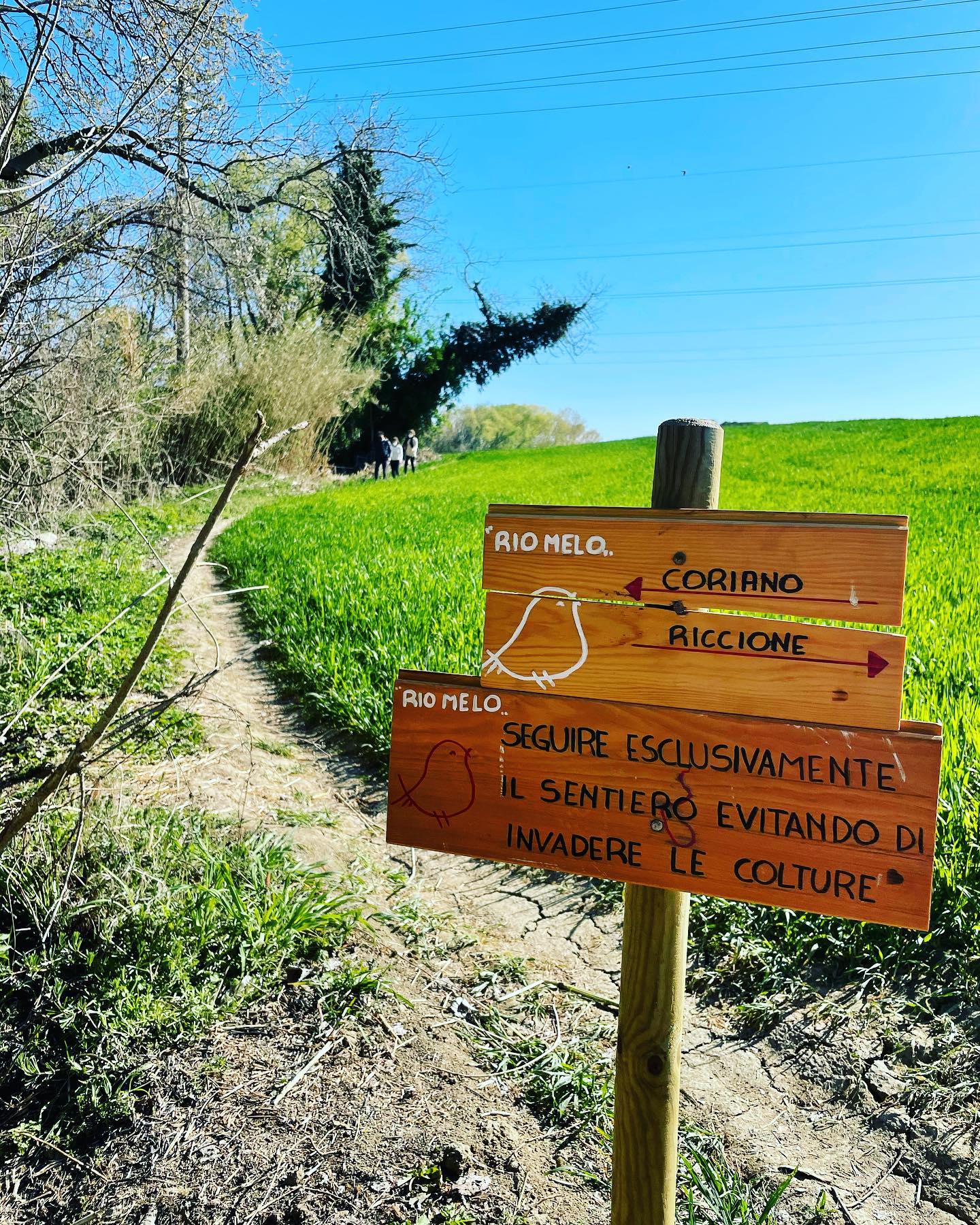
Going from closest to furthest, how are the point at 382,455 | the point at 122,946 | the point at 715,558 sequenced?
the point at 715,558, the point at 122,946, the point at 382,455

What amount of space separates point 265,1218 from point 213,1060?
1.52 feet

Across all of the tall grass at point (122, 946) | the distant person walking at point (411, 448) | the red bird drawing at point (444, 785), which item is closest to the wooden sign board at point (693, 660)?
the red bird drawing at point (444, 785)

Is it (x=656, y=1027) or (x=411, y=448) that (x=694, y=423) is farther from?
(x=411, y=448)

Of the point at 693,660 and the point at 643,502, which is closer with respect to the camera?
the point at 693,660

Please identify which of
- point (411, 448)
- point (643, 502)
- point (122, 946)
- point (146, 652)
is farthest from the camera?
point (411, 448)

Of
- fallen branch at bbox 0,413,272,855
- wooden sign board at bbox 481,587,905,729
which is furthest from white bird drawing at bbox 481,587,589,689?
fallen branch at bbox 0,413,272,855

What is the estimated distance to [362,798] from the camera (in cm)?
435

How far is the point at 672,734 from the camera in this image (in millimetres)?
1642

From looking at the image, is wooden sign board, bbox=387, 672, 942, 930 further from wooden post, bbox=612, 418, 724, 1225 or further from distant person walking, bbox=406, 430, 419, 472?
distant person walking, bbox=406, 430, 419, 472

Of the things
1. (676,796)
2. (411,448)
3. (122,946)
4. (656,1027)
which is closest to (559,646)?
(676,796)

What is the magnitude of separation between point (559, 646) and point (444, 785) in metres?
0.41

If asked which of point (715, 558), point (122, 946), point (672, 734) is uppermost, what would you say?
point (715, 558)

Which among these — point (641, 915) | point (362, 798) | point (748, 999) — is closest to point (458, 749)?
point (641, 915)

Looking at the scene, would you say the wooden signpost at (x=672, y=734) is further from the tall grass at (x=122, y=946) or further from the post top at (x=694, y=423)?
the tall grass at (x=122, y=946)
